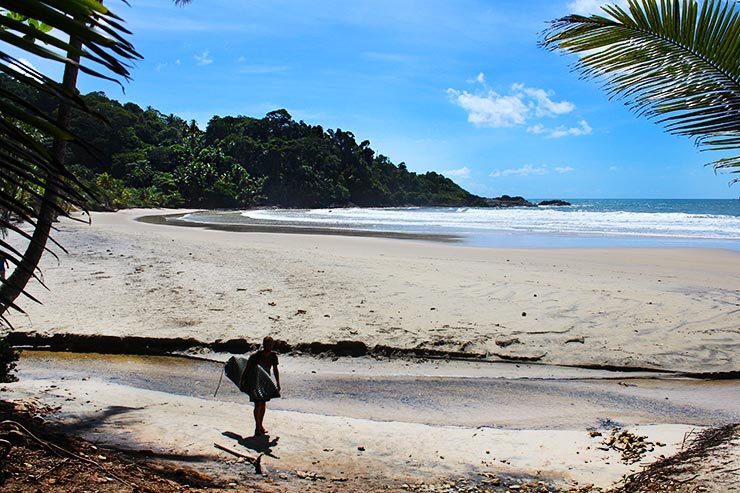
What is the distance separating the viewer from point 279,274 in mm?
12922

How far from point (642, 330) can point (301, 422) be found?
619cm

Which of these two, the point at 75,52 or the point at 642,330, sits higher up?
the point at 75,52

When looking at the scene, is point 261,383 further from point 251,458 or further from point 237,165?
point 237,165

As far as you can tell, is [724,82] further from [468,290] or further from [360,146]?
[360,146]

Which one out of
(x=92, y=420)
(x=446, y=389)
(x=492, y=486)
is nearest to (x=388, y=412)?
(x=446, y=389)

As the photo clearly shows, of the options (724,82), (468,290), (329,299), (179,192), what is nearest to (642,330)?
(468,290)

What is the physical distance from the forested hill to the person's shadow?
165 ft

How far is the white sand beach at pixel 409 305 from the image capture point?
28.1ft

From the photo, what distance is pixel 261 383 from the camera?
5.30 meters

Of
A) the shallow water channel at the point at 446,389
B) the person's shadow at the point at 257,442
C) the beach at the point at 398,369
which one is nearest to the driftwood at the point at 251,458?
the beach at the point at 398,369

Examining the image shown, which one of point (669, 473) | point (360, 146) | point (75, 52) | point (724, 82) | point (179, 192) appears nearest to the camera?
point (75, 52)

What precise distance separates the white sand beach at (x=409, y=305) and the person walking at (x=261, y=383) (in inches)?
120

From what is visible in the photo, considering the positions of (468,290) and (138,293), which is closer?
(138,293)

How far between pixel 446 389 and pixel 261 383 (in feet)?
8.91
